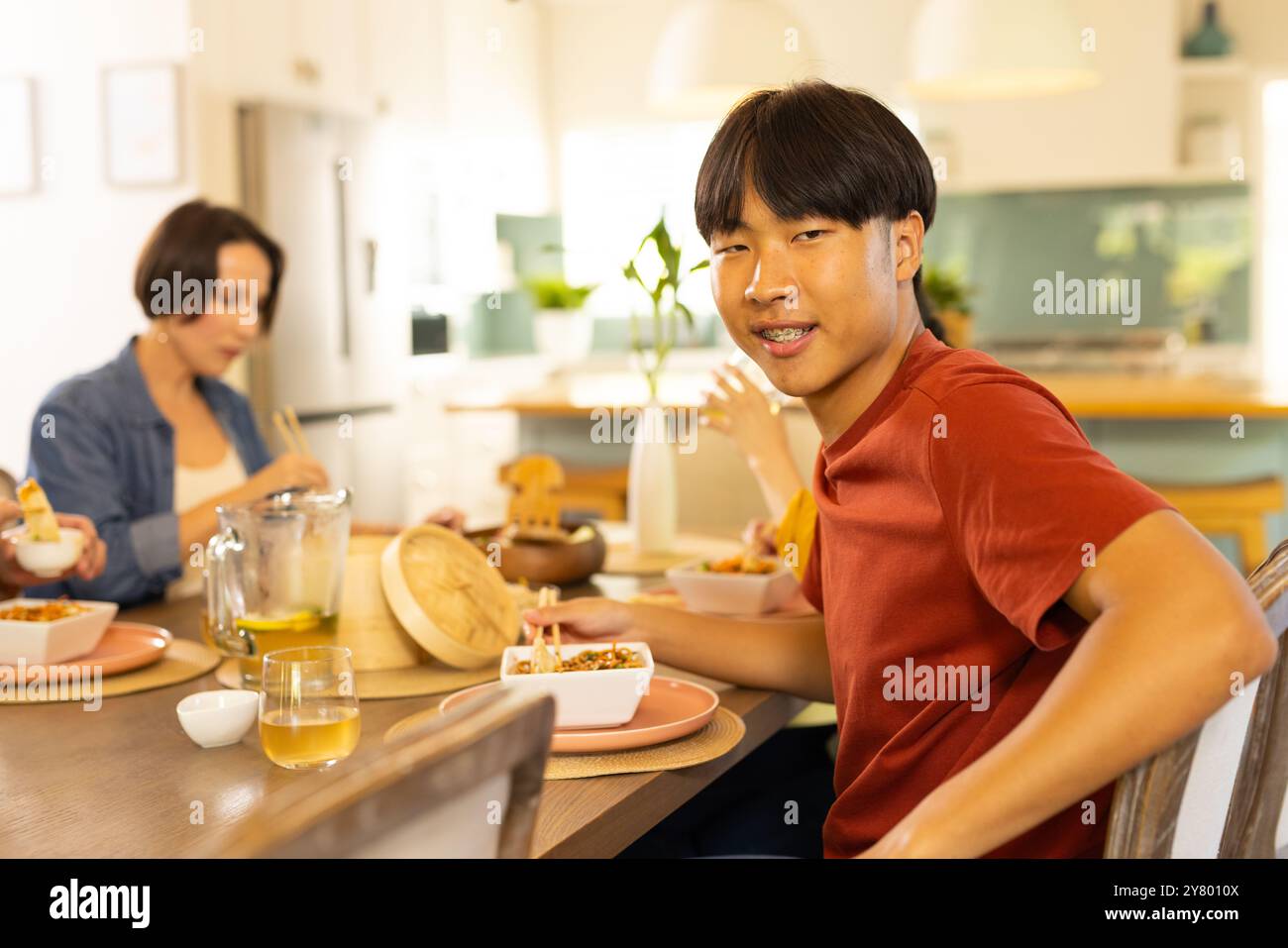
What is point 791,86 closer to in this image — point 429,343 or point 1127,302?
point 429,343

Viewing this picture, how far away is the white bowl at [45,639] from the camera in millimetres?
1643

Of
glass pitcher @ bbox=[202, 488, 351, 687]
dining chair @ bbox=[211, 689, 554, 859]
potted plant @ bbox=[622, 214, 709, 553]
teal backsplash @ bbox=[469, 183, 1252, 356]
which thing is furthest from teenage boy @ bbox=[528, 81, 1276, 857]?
teal backsplash @ bbox=[469, 183, 1252, 356]

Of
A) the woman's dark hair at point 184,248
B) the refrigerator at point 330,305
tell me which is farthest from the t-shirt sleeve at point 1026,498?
the refrigerator at point 330,305

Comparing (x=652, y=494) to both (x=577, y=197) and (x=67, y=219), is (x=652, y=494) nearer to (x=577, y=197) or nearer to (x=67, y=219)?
(x=67, y=219)

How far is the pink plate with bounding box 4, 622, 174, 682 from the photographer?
1.64m

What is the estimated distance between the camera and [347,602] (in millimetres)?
1700

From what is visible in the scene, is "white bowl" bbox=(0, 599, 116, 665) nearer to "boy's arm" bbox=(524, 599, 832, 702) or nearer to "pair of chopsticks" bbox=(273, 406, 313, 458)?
"pair of chopsticks" bbox=(273, 406, 313, 458)

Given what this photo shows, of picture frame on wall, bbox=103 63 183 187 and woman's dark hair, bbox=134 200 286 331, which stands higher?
picture frame on wall, bbox=103 63 183 187

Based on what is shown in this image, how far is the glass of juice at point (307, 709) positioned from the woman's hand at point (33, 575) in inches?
26.4

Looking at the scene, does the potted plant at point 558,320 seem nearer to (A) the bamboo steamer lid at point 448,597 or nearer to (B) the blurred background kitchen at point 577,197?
(B) the blurred background kitchen at point 577,197

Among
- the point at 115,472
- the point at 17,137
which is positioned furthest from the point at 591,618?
the point at 17,137

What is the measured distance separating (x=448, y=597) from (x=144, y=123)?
3.14 m

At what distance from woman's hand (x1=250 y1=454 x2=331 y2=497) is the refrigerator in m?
1.86
